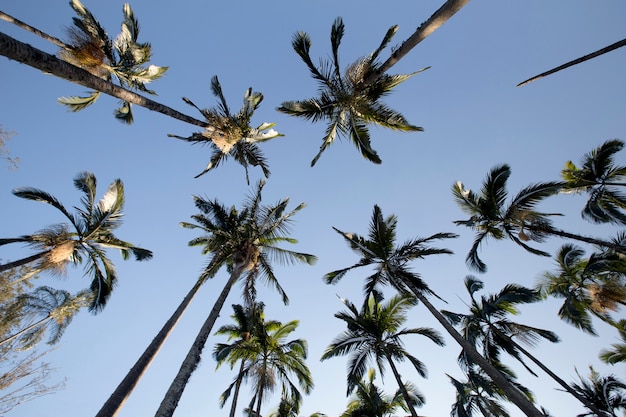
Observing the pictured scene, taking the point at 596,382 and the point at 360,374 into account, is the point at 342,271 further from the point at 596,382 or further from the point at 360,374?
the point at 596,382

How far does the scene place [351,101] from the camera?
10023 millimetres

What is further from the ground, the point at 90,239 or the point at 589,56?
the point at 90,239

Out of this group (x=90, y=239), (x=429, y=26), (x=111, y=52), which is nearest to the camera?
(x=429, y=26)

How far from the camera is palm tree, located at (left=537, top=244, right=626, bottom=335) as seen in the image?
14.7 m

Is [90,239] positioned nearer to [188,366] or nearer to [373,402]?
[188,366]

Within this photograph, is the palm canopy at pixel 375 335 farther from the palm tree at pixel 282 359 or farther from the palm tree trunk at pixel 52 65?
the palm tree trunk at pixel 52 65

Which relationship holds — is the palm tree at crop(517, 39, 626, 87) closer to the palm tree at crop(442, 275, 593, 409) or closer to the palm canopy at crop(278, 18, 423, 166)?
the palm canopy at crop(278, 18, 423, 166)

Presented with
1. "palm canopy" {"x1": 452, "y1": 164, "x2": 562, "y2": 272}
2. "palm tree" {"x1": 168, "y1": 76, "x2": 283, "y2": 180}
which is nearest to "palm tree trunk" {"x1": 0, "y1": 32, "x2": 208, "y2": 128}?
"palm tree" {"x1": 168, "y1": 76, "x2": 283, "y2": 180}

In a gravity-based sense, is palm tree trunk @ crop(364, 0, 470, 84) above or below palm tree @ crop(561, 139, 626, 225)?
below

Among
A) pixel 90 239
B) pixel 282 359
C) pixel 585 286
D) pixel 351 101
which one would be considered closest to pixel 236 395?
pixel 282 359

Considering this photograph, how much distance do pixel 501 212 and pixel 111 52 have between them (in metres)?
16.9

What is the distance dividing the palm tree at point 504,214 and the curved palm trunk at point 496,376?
200 inches

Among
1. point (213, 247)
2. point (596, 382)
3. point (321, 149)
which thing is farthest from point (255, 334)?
point (596, 382)

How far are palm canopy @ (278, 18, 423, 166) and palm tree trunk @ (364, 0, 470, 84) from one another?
2.90 metres
